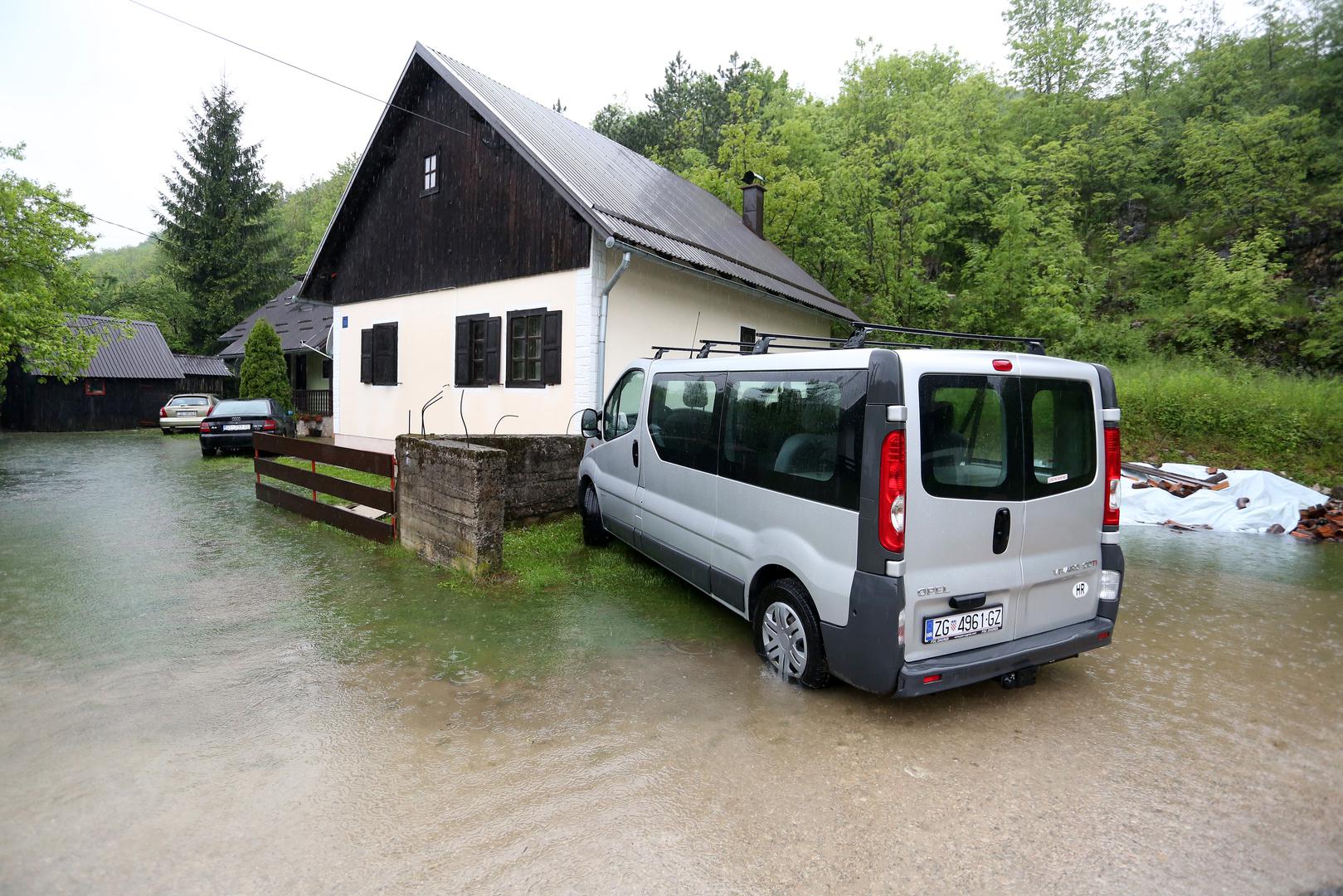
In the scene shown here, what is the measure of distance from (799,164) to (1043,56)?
13.7 metres

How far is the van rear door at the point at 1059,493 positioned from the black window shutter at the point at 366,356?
13844mm

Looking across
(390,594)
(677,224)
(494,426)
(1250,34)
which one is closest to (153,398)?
(494,426)

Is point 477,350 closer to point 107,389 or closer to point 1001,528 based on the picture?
point 1001,528

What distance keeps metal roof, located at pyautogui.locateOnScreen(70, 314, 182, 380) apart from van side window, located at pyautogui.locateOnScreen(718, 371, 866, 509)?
28.5m

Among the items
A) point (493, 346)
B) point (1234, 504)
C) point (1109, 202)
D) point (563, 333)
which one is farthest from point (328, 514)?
point (1109, 202)

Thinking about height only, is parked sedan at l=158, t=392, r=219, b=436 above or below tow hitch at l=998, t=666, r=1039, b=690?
above

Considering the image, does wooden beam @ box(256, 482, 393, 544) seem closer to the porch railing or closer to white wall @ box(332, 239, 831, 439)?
white wall @ box(332, 239, 831, 439)

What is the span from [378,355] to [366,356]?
0.61 metres

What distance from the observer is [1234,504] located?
376 inches

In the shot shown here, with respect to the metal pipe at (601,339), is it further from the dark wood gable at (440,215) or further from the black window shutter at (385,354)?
the black window shutter at (385,354)

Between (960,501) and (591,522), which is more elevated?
(960,501)

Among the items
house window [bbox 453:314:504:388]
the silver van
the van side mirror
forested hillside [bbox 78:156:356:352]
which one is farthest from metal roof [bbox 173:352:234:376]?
the silver van

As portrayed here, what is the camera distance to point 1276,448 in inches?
454

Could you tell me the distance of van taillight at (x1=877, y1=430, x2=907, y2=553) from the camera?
3.29 metres
